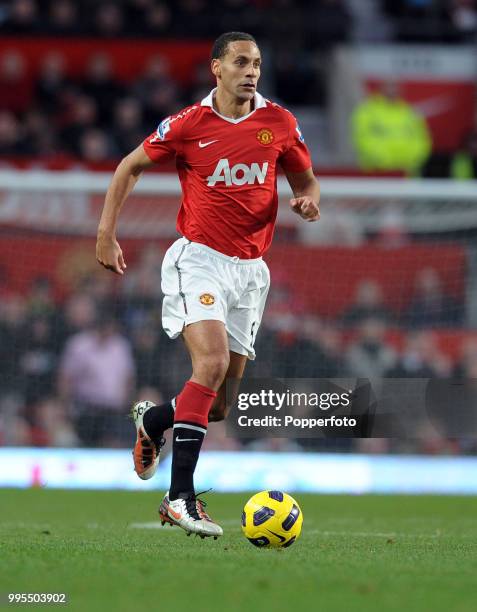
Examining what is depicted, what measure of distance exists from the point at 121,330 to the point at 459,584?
8856 millimetres

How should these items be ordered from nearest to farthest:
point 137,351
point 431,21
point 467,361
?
1. point 467,361
2. point 137,351
3. point 431,21

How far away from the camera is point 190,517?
22.2ft

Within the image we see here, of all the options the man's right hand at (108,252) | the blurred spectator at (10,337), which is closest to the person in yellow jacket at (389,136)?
the blurred spectator at (10,337)

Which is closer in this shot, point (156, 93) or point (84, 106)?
point (84, 106)

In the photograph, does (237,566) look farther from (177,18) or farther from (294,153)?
(177,18)

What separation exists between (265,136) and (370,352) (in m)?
6.37

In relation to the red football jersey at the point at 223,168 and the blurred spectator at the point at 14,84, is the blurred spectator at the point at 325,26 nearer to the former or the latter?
the blurred spectator at the point at 14,84

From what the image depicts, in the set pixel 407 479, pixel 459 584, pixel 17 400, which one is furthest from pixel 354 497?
pixel 459 584

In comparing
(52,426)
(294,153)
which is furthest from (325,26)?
(294,153)

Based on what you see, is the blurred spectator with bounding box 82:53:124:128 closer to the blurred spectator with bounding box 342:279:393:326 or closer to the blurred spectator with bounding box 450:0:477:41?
the blurred spectator with bounding box 450:0:477:41

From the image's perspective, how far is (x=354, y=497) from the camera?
39.4 ft

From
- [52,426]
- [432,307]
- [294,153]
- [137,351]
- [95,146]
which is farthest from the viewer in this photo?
[95,146]

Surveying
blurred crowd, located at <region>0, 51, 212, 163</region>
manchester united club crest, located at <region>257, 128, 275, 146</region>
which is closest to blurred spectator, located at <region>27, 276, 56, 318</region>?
blurred crowd, located at <region>0, 51, 212, 163</region>

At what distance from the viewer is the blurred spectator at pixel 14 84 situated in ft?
63.0
